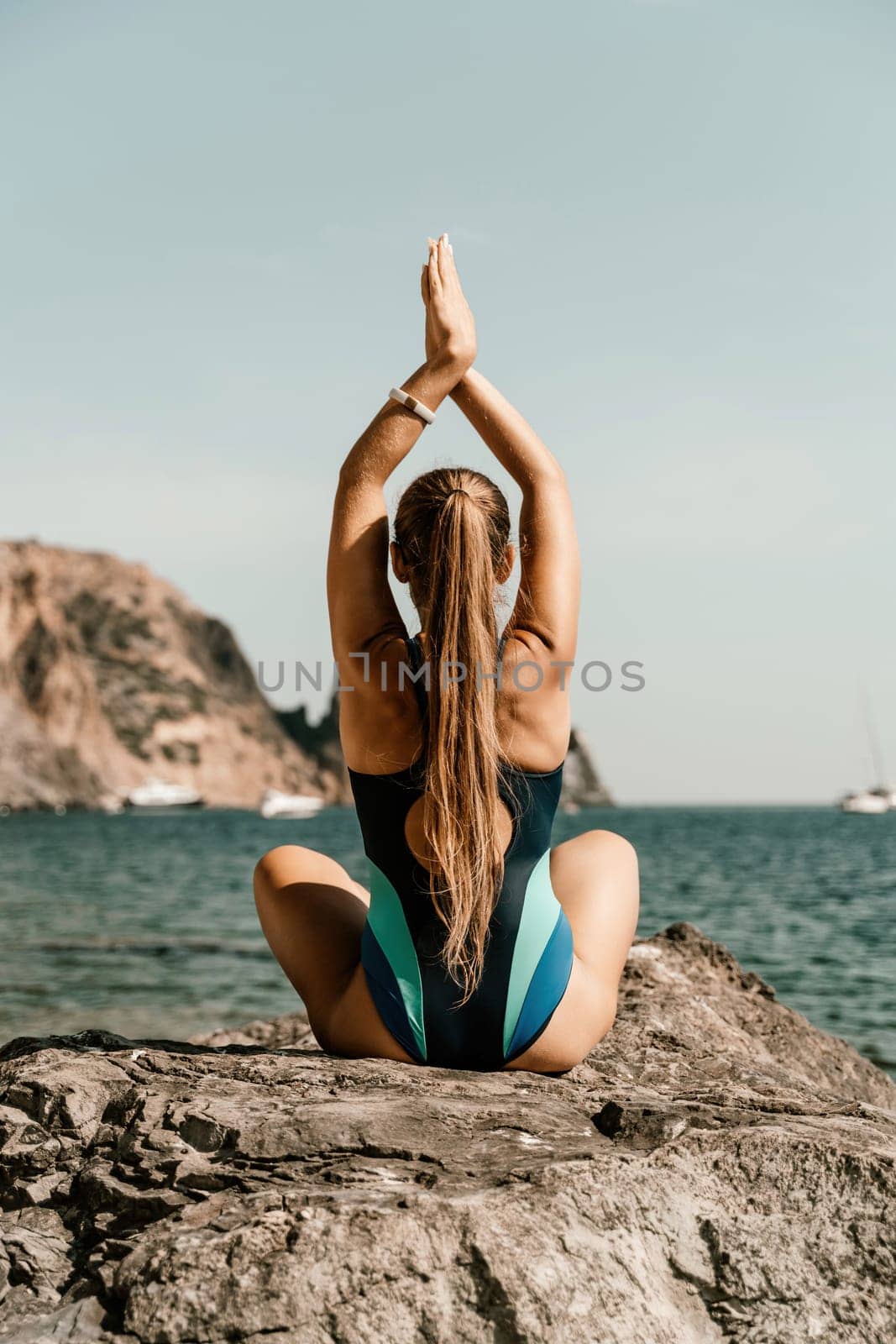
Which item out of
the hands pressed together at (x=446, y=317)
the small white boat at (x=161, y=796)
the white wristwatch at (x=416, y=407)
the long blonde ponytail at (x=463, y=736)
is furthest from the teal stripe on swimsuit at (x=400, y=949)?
the small white boat at (x=161, y=796)

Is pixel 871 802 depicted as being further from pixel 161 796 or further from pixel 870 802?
pixel 161 796

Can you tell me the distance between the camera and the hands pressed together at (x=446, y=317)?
2.94m

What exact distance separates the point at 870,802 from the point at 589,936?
82141mm

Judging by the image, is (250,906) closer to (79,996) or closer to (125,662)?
(79,996)

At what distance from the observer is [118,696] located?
76500 millimetres

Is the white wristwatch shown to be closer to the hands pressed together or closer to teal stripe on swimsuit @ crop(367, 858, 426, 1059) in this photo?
the hands pressed together

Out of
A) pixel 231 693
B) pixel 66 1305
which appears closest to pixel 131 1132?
pixel 66 1305

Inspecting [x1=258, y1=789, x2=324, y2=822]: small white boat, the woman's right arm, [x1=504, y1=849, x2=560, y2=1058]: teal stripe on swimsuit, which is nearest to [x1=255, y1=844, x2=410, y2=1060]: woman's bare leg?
[x1=504, y1=849, x2=560, y2=1058]: teal stripe on swimsuit

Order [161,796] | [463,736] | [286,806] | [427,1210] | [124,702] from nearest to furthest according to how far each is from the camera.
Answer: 1. [427,1210]
2. [463,736]
3. [161,796]
4. [286,806]
5. [124,702]

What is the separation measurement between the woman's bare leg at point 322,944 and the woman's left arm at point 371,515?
2.30 ft

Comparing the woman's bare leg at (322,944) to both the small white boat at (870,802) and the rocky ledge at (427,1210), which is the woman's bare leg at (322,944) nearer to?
the rocky ledge at (427,1210)

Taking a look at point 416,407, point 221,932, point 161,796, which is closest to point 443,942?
point 416,407

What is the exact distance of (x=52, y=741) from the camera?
2507 inches

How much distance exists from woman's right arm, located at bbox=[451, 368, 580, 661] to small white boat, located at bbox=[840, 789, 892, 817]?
81.0 m
